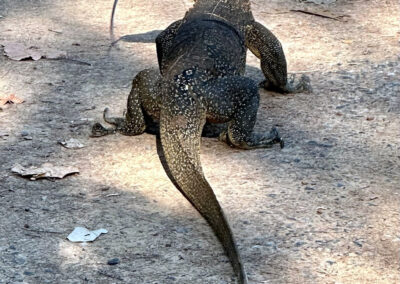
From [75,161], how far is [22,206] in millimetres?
683

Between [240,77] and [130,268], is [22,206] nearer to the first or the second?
[130,268]

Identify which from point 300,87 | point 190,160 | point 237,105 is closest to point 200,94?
point 237,105

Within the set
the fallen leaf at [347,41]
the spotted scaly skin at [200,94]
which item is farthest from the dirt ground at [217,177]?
the spotted scaly skin at [200,94]

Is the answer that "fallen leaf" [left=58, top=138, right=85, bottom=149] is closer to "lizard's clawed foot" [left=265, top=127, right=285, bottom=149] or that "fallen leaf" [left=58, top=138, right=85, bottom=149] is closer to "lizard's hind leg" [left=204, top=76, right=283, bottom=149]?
"lizard's hind leg" [left=204, top=76, right=283, bottom=149]

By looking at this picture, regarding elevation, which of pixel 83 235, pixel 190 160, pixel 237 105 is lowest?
pixel 83 235

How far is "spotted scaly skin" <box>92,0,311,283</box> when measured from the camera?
4.93 metres

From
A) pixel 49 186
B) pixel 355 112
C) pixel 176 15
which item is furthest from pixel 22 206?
pixel 176 15

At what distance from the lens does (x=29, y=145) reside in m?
5.71

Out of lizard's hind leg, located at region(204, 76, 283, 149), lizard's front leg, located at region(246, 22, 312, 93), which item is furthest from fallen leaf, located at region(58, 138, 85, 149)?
lizard's front leg, located at region(246, 22, 312, 93)

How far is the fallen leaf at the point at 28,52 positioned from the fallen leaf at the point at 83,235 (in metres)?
2.92

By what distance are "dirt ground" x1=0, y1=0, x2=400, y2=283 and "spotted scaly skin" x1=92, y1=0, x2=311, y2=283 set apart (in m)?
0.15

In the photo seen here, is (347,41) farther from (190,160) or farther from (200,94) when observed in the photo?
(190,160)

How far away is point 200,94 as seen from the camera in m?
5.34

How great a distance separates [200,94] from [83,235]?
1.30m
